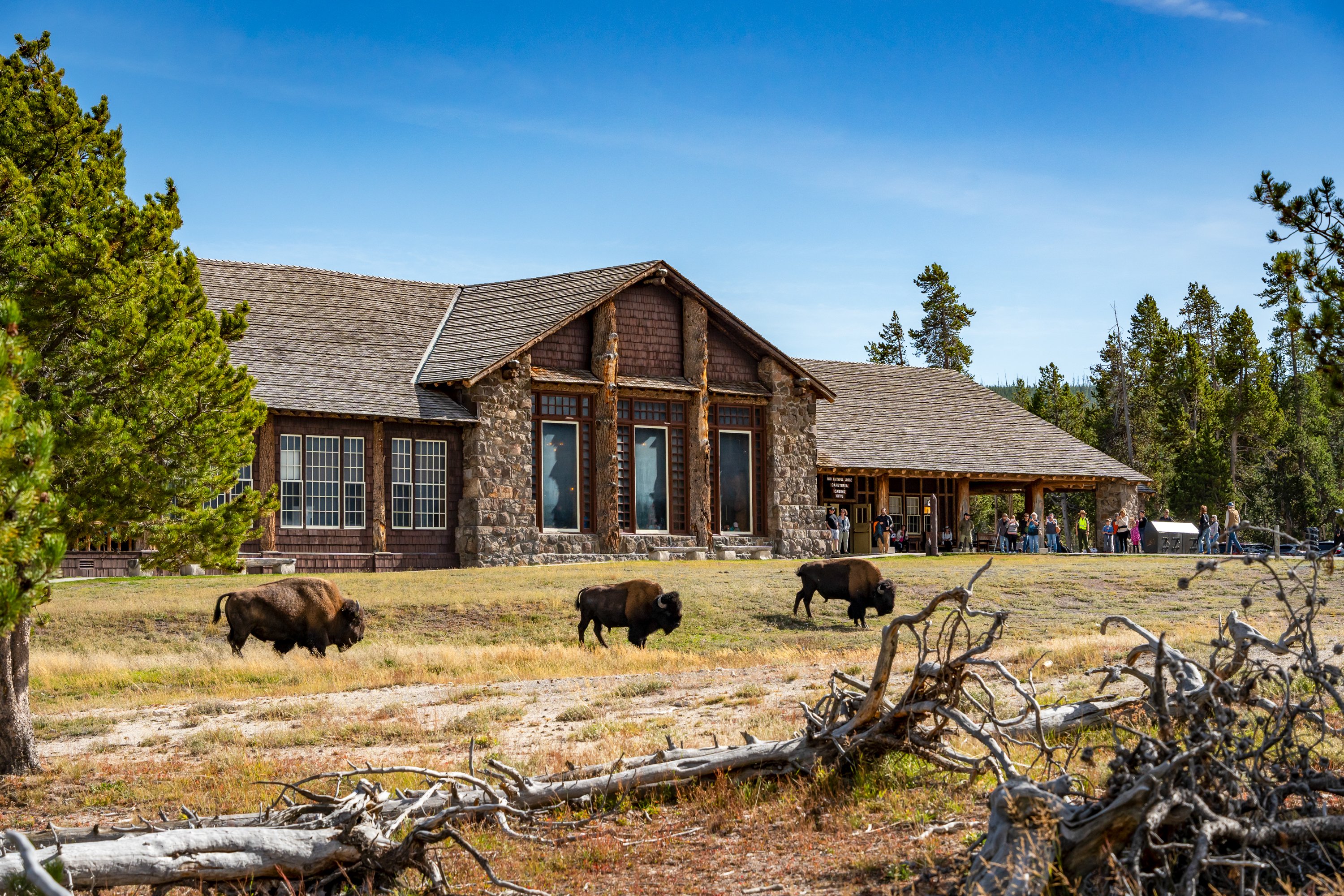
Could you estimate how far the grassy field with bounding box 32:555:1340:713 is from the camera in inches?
650

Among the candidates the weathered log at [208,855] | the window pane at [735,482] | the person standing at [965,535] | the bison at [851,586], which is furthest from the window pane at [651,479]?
the weathered log at [208,855]

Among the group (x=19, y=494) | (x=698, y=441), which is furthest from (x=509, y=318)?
(x=19, y=494)

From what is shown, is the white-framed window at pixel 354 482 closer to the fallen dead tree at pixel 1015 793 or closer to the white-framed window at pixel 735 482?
the white-framed window at pixel 735 482

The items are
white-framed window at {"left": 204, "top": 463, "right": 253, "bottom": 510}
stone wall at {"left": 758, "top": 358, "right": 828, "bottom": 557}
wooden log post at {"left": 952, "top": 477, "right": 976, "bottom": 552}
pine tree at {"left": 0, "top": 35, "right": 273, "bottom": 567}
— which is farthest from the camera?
wooden log post at {"left": 952, "top": 477, "right": 976, "bottom": 552}

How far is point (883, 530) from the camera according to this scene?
40.8m

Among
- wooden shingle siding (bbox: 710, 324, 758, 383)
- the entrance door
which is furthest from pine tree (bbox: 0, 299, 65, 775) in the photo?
the entrance door

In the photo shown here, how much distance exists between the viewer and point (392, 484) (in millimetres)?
31641

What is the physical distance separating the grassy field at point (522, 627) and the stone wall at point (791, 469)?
230 inches

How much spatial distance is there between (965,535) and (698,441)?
14092 mm

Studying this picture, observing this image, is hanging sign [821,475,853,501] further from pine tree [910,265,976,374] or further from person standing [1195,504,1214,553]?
pine tree [910,265,976,374]

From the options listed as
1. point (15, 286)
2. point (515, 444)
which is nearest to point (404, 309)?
point (515, 444)

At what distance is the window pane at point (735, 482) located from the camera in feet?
118

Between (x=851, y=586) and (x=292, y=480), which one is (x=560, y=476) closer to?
(x=292, y=480)

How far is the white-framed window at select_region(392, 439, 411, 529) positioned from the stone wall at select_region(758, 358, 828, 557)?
1043cm
